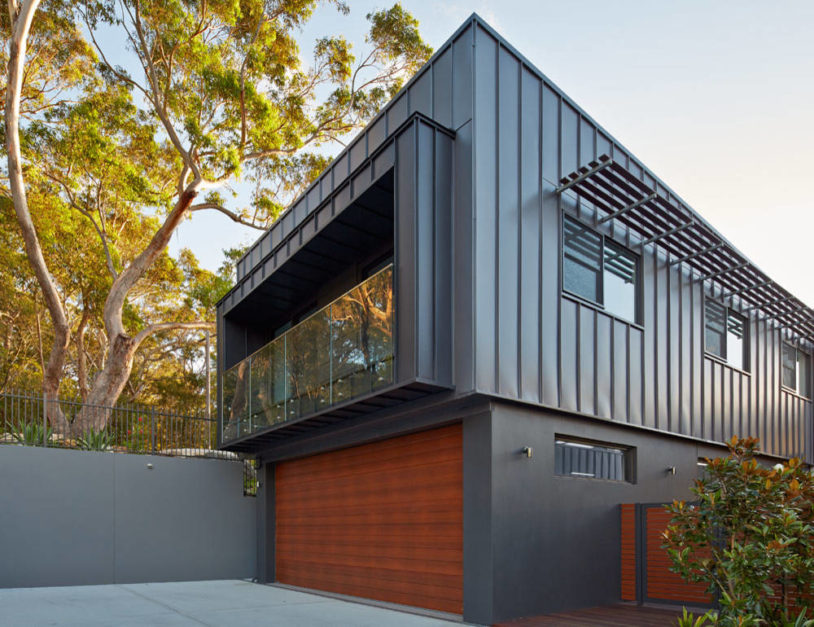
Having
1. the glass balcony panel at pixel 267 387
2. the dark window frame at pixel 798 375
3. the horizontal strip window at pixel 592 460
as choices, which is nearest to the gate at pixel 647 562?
the horizontal strip window at pixel 592 460

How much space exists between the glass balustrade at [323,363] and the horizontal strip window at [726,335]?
6.09 meters

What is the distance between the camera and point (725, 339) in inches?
438

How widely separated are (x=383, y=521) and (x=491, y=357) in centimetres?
310

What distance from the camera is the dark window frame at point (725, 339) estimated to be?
34.7 ft

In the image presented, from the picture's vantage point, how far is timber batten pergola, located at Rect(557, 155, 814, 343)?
8.04m

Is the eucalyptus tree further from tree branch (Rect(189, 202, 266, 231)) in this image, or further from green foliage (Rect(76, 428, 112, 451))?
green foliage (Rect(76, 428, 112, 451))

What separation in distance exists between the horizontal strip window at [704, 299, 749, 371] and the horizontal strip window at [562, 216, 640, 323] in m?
2.29

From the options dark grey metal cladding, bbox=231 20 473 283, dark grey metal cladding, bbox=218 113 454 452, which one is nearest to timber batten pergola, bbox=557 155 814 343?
dark grey metal cladding, bbox=231 20 473 283

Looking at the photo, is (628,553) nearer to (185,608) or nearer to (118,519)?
(185,608)

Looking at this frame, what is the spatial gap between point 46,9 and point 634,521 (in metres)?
18.5

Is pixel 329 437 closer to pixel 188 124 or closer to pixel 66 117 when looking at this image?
pixel 188 124

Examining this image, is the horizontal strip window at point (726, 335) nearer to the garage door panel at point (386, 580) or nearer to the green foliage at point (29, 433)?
the garage door panel at point (386, 580)

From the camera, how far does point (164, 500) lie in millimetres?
11859

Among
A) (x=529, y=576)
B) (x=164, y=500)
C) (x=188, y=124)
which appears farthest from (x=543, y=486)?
(x=188, y=124)
